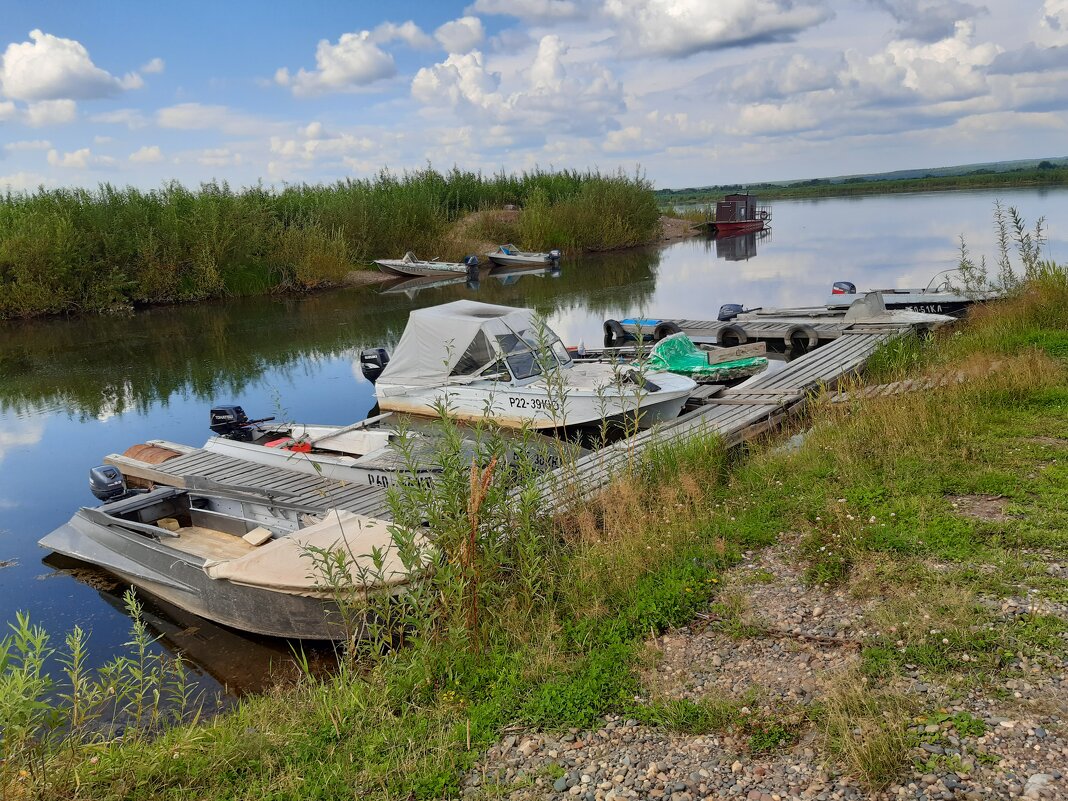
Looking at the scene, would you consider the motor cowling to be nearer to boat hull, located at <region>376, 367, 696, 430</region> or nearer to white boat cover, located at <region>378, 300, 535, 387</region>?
white boat cover, located at <region>378, 300, 535, 387</region>

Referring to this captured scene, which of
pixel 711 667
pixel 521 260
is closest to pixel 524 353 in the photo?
pixel 711 667

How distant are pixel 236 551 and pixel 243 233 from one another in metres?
28.0

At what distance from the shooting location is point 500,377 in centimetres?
1202

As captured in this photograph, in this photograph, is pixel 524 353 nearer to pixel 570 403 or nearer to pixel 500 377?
pixel 500 377

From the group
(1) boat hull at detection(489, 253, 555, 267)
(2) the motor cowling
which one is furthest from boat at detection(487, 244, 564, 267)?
(2) the motor cowling

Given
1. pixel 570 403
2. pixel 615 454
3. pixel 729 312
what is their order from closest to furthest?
pixel 615 454
pixel 570 403
pixel 729 312

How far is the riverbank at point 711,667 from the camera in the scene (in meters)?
3.66

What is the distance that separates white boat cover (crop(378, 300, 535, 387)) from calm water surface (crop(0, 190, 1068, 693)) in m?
2.75

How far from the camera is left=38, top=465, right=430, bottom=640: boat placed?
643cm

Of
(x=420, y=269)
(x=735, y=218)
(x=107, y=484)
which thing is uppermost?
(x=735, y=218)

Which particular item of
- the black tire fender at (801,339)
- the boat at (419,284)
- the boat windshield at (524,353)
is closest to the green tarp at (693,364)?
the boat windshield at (524,353)

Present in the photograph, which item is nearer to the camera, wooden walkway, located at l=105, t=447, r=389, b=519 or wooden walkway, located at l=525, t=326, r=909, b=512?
wooden walkway, located at l=525, t=326, r=909, b=512

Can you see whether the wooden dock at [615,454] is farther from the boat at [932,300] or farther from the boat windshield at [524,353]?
the boat at [932,300]

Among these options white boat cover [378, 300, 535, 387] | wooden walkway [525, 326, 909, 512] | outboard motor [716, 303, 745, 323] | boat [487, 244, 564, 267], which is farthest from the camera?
boat [487, 244, 564, 267]
